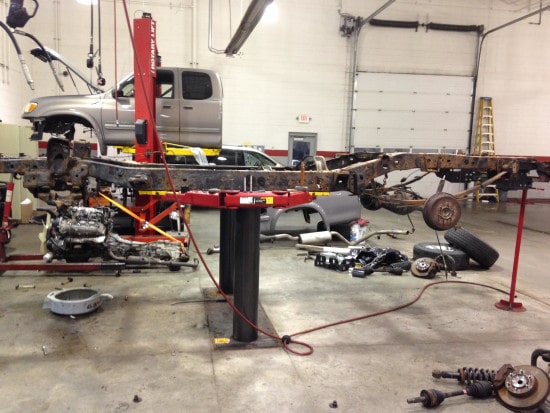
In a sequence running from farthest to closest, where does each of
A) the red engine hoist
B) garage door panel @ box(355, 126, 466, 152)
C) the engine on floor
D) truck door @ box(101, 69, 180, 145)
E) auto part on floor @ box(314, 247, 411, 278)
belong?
garage door panel @ box(355, 126, 466, 152), truck door @ box(101, 69, 180, 145), the red engine hoist, auto part on floor @ box(314, 247, 411, 278), the engine on floor

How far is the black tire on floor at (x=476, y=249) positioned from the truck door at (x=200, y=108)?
449 cm

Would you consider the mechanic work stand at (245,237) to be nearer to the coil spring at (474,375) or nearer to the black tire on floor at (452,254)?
the coil spring at (474,375)

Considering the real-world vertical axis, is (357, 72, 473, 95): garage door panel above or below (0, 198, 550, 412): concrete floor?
above

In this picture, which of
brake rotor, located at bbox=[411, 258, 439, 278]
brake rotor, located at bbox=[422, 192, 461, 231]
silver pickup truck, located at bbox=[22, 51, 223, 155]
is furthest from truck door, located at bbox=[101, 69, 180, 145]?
brake rotor, located at bbox=[422, 192, 461, 231]

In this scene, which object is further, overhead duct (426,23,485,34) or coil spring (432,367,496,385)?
overhead duct (426,23,485,34)

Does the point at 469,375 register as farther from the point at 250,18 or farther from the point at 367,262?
the point at 250,18

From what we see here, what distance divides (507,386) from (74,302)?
327cm

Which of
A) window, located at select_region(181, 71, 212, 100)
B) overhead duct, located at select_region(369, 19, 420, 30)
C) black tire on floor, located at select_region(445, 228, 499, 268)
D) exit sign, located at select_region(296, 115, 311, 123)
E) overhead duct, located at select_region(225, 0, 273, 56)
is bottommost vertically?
black tire on floor, located at select_region(445, 228, 499, 268)

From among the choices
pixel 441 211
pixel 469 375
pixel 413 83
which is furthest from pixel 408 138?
pixel 469 375

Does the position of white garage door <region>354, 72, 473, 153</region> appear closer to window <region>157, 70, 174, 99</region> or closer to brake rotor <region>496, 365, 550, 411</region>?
window <region>157, 70, 174, 99</region>

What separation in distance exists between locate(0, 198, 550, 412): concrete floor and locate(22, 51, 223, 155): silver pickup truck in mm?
3283

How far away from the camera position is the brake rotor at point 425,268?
504 centimetres

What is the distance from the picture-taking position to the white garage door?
1295 centimetres

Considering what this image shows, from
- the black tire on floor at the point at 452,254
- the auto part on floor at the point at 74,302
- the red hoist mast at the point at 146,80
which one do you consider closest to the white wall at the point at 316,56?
the red hoist mast at the point at 146,80
